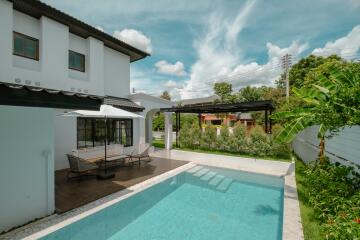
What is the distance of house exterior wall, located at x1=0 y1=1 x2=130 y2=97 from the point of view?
35.4 feet

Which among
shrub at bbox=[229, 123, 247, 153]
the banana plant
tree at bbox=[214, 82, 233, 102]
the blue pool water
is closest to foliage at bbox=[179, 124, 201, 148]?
shrub at bbox=[229, 123, 247, 153]

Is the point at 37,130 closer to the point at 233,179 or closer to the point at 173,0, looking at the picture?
the point at 233,179

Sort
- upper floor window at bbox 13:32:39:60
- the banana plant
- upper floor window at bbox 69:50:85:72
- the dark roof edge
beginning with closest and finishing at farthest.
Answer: the banana plant → the dark roof edge → upper floor window at bbox 13:32:39:60 → upper floor window at bbox 69:50:85:72

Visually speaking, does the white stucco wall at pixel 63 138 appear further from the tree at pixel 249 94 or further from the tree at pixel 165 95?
the tree at pixel 165 95

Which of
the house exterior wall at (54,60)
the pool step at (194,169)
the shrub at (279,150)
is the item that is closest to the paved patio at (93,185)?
the pool step at (194,169)

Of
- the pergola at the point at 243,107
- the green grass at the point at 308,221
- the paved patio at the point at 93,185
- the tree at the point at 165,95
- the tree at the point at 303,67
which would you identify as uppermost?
the tree at the point at 165,95

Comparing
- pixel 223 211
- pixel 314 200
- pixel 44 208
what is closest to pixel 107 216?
pixel 44 208

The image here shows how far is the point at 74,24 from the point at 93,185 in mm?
11440

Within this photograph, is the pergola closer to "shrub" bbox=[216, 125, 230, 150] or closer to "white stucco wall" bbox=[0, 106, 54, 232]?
"shrub" bbox=[216, 125, 230, 150]

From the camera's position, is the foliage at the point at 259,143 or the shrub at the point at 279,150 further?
the foliage at the point at 259,143

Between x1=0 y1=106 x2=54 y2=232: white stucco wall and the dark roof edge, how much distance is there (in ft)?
30.4

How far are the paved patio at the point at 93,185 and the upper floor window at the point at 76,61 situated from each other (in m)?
7.92

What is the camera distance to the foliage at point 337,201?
11.2 feet

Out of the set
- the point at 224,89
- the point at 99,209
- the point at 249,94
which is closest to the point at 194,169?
the point at 99,209
